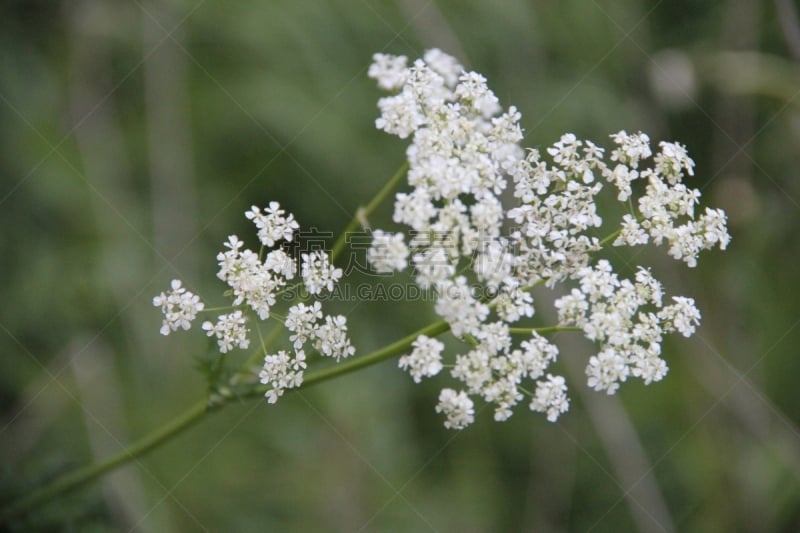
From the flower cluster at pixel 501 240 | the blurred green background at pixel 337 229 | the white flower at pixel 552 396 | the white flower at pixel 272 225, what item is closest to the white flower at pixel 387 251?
the flower cluster at pixel 501 240

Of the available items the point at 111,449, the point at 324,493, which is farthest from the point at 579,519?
the point at 111,449

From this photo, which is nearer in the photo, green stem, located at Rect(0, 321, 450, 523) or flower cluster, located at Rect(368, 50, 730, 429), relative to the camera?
flower cluster, located at Rect(368, 50, 730, 429)

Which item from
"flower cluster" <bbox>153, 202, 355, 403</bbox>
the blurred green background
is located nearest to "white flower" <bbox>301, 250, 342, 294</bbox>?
"flower cluster" <bbox>153, 202, 355, 403</bbox>

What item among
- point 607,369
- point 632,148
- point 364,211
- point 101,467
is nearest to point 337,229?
point 364,211

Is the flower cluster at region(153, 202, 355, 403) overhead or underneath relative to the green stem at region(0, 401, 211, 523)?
overhead

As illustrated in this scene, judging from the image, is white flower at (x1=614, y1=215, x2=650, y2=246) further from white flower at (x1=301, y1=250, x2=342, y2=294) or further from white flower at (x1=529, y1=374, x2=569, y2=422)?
white flower at (x1=301, y1=250, x2=342, y2=294)
